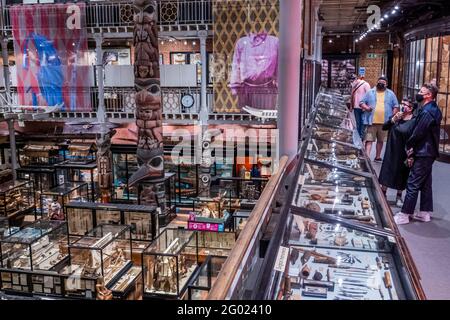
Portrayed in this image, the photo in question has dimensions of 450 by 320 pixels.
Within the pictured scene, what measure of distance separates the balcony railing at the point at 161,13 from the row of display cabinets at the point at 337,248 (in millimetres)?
11468

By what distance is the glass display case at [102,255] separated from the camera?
19.7 feet

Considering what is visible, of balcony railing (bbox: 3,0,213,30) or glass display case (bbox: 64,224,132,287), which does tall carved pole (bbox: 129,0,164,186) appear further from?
balcony railing (bbox: 3,0,213,30)

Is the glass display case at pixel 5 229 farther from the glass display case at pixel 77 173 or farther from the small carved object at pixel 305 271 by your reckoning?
the small carved object at pixel 305 271

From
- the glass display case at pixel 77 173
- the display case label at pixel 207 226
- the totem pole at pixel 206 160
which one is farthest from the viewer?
the totem pole at pixel 206 160

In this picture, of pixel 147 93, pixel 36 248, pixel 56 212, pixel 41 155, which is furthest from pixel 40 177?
pixel 36 248

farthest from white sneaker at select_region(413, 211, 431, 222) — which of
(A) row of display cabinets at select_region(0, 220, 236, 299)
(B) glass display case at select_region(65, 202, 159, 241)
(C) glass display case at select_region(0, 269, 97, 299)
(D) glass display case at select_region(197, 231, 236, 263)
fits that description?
(B) glass display case at select_region(65, 202, 159, 241)

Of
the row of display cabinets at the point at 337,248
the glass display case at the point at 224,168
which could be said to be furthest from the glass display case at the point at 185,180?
the row of display cabinets at the point at 337,248

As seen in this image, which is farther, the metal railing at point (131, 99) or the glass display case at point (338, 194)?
the metal railing at point (131, 99)

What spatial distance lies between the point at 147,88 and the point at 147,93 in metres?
0.10

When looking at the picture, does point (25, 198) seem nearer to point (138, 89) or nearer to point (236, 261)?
point (138, 89)

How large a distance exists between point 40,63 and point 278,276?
15990mm

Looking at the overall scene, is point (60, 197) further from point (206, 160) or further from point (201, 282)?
point (201, 282)

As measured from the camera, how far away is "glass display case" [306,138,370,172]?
174 inches
